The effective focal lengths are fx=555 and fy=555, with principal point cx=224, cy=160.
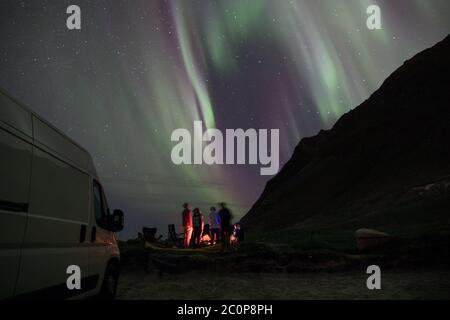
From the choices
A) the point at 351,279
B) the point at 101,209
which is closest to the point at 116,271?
the point at 101,209

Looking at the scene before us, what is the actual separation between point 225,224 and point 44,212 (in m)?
15.1

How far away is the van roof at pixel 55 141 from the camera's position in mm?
5457

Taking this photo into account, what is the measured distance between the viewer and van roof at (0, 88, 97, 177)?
546 cm

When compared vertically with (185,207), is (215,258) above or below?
below

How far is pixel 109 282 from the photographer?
28.1 ft

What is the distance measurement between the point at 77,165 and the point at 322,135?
181 m

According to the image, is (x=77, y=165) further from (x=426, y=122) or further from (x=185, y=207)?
(x=426, y=122)

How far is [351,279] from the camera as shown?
50.7ft

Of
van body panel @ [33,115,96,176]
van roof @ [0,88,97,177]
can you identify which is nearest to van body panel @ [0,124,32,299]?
van roof @ [0,88,97,177]

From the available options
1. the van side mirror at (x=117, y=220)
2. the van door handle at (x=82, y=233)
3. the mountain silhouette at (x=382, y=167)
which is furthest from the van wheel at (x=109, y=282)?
the mountain silhouette at (x=382, y=167)

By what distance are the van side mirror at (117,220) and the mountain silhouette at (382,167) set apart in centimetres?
8304

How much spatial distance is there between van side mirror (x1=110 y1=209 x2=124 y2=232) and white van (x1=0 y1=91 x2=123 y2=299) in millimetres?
14
